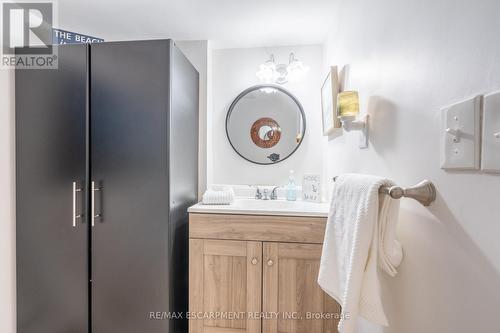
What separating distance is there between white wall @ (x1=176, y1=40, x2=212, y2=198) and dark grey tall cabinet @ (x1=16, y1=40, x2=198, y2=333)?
0.53 m

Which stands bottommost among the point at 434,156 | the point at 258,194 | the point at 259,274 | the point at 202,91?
the point at 259,274

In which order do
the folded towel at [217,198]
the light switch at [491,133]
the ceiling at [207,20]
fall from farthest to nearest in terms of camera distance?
the folded towel at [217,198] < the ceiling at [207,20] < the light switch at [491,133]

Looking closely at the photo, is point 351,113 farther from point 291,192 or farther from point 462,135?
point 291,192

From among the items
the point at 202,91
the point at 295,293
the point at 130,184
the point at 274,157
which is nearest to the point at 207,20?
the point at 202,91

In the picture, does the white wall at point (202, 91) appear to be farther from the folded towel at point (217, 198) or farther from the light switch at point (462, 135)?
the light switch at point (462, 135)

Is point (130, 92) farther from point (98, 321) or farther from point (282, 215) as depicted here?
point (98, 321)

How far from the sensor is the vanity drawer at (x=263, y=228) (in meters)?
1.40

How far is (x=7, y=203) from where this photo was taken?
1414mm

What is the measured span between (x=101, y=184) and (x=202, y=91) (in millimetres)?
1078

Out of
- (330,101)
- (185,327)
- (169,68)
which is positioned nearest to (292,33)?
(330,101)

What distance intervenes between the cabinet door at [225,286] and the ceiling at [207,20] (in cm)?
159

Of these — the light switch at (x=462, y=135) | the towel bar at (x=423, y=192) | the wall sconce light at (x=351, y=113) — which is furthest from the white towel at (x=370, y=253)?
the wall sconce light at (x=351, y=113)

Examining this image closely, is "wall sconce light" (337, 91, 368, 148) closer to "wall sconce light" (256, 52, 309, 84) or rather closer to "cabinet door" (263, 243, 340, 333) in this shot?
"cabinet door" (263, 243, 340, 333)

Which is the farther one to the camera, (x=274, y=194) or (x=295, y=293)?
(x=274, y=194)
